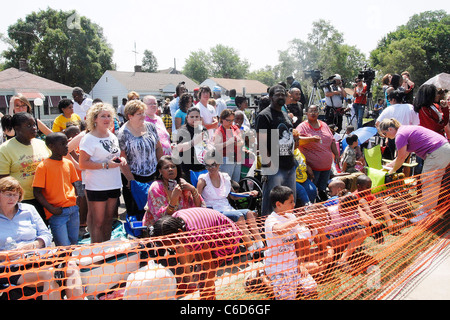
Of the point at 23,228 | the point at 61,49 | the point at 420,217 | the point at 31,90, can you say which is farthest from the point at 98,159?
the point at 61,49

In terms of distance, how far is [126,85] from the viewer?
38.3m

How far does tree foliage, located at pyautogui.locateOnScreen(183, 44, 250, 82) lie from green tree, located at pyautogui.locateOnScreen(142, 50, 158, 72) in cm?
860

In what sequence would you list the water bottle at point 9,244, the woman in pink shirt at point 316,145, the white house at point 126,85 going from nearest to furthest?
the water bottle at point 9,244 < the woman in pink shirt at point 316,145 < the white house at point 126,85

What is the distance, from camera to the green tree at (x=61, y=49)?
40.1 m

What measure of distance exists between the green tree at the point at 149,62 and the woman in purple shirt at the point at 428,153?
8357 cm

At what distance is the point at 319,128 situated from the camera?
537cm

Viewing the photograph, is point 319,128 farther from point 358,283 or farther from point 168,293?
point 168,293

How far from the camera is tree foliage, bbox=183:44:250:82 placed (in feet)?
290

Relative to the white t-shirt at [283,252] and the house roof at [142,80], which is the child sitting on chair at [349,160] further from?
the house roof at [142,80]

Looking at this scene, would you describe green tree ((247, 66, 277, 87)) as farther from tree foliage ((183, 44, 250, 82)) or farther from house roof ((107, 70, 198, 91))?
house roof ((107, 70, 198, 91))

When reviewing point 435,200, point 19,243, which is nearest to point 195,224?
point 19,243

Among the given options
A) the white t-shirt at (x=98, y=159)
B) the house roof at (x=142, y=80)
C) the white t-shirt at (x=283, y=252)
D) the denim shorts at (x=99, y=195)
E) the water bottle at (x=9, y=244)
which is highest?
the house roof at (x=142, y=80)

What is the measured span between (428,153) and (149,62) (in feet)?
280

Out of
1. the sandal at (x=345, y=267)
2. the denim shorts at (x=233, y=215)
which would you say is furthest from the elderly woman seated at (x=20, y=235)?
the sandal at (x=345, y=267)
